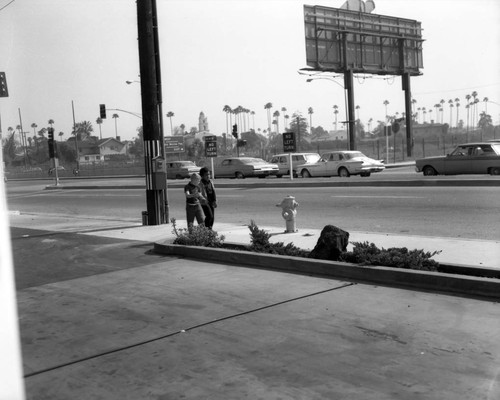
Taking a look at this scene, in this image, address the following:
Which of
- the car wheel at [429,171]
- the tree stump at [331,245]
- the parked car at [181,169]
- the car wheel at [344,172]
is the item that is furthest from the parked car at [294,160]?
the tree stump at [331,245]

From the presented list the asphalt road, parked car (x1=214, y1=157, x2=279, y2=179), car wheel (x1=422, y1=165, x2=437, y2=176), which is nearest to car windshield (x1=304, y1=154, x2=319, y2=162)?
parked car (x1=214, y1=157, x2=279, y2=179)

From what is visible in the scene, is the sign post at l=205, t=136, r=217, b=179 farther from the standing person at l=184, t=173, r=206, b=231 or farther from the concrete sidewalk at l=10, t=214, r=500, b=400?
the concrete sidewalk at l=10, t=214, r=500, b=400

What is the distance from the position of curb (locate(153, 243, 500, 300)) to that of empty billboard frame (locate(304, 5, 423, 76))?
112ft

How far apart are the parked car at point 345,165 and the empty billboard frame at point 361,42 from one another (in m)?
13.5

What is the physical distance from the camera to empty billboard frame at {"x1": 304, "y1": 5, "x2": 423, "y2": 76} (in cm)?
4169

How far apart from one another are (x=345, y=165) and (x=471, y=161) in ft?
25.6

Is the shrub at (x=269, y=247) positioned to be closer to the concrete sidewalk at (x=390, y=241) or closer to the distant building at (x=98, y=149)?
the concrete sidewalk at (x=390, y=241)

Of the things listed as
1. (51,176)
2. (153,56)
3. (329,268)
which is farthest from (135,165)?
(329,268)

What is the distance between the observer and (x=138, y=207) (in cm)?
1989

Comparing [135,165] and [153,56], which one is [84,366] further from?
[135,165]

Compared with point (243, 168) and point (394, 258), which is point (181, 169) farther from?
point (394, 258)

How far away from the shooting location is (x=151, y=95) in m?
12.9

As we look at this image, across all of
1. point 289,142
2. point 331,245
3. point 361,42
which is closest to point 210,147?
point 289,142

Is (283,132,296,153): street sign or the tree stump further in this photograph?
(283,132,296,153): street sign
